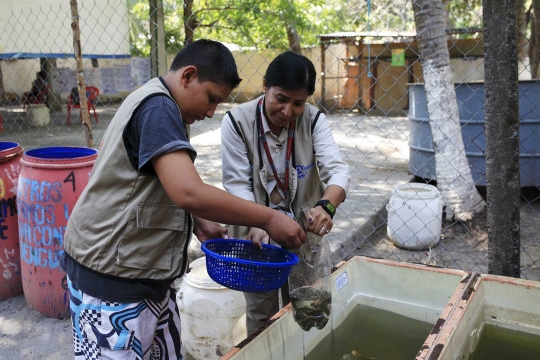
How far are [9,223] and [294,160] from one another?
236 centimetres

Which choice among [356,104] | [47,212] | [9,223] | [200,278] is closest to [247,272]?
[200,278]

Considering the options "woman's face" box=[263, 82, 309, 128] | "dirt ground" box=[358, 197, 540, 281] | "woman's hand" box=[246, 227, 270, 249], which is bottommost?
"dirt ground" box=[358, 197, 540, 281]

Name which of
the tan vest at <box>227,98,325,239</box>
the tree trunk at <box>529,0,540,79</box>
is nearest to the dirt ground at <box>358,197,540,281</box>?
the tan vest at <box>227,98,325,239</box>

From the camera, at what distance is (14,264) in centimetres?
376

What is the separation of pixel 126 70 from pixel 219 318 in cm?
1055

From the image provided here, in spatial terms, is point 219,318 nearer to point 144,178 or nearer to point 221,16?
point 144,178

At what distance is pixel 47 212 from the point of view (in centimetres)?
328

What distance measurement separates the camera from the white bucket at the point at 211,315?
2.72 meters

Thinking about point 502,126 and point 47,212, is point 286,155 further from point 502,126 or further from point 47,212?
point 47,212

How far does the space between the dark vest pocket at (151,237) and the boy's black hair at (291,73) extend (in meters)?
0.74

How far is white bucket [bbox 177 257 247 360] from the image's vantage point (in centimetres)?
272

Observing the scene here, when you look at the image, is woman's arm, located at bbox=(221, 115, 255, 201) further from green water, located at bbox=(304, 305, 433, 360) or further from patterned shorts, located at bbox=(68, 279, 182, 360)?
green water, located at bbox=(304, 305, 433, 360)

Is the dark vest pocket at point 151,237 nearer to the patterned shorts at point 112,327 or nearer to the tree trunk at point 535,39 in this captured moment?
the patterned shorts at point 112,327

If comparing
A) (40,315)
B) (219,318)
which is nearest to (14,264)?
(40,315)
